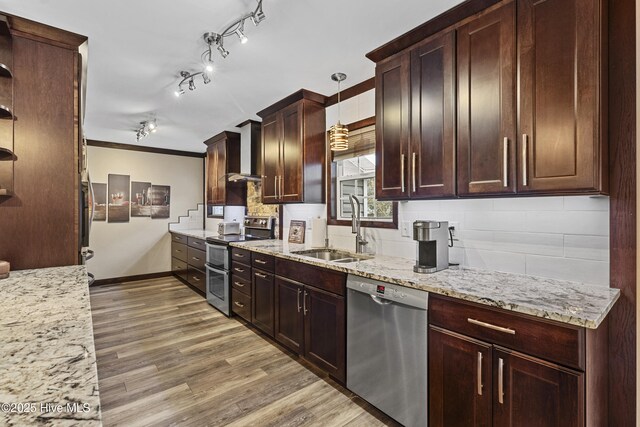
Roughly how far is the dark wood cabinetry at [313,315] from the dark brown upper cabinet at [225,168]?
231cm

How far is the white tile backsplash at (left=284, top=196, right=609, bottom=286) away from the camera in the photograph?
160 cm

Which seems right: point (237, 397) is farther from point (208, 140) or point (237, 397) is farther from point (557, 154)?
point (208, 140)

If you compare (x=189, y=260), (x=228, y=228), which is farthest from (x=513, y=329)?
(x=189, y=260)

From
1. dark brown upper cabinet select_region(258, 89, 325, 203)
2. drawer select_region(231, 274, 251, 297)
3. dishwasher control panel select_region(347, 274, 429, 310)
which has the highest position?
dark brown upper cabinet select_region(258, 89, 325, 203)

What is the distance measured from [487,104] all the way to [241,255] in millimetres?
2770

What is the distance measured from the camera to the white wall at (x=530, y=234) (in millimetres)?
1604

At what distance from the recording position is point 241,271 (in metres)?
3.52

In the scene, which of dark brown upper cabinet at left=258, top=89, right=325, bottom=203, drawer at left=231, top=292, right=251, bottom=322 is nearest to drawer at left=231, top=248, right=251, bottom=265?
drawer at left=231, top=292, right=251, bottom=322

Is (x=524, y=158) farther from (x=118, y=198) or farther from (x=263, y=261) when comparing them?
(x=118, y=198)

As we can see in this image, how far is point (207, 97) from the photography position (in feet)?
10.8

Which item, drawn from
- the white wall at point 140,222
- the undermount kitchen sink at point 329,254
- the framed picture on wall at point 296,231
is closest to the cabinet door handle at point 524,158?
the undermount kitchen sink at point 329,254

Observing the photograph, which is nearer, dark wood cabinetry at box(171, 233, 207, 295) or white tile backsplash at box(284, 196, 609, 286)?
white tile backsplash at box(284, 196, 609, 286)

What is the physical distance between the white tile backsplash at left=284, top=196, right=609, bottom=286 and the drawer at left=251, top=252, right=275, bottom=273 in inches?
53.3

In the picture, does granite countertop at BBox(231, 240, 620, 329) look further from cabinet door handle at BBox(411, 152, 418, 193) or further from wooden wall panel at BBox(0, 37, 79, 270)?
wooden wall panel at BBox(0, 37, 79, 270)
